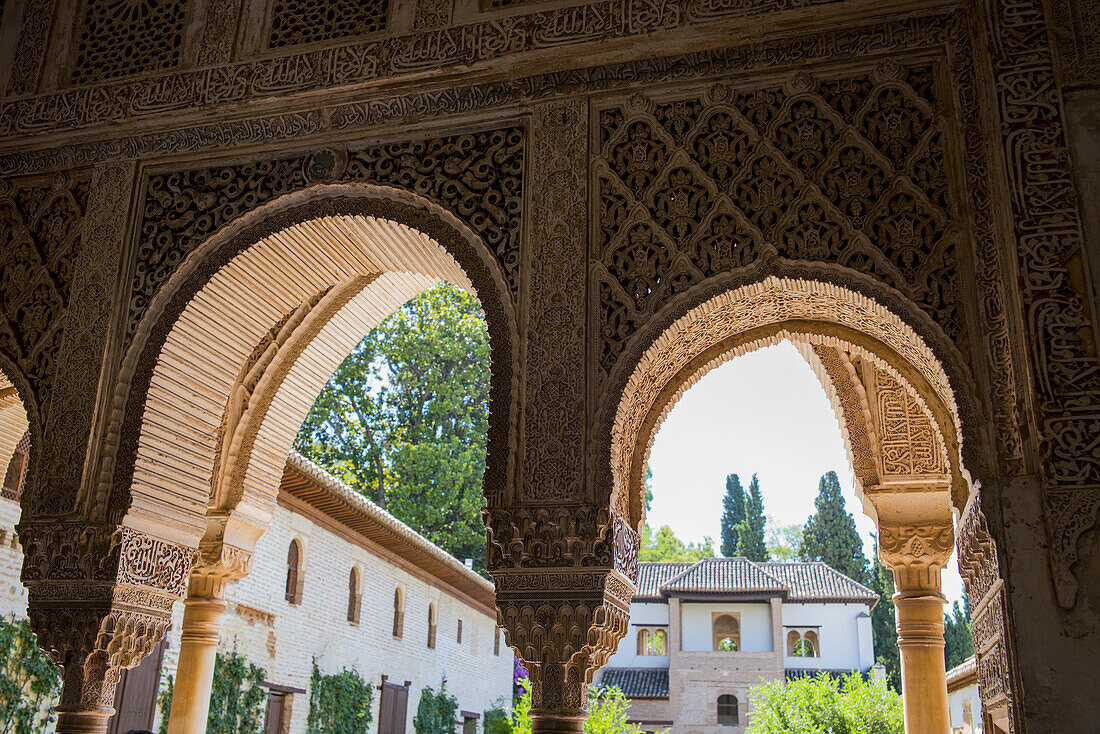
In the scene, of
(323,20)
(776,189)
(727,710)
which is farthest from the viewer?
(727,710)

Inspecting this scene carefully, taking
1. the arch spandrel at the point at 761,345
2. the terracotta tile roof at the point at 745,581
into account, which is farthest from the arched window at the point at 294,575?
the terracotta tile roof at the point at 745,581

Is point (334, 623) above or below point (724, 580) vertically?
below

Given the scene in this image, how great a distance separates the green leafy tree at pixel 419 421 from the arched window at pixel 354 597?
26.5ft

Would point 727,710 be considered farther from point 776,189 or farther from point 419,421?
point 776,189

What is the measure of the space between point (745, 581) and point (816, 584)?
9.85 feet

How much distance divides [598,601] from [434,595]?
48.4 feet

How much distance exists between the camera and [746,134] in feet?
16.6

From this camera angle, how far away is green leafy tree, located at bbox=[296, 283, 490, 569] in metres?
23.4

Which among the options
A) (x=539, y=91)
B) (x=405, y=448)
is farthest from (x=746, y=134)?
(x=405, y=448)

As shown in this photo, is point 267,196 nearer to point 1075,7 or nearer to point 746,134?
point 746,134

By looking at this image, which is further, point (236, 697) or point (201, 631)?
point (236, 697)

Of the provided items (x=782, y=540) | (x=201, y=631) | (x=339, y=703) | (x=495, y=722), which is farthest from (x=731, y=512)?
(x=201, y=631)

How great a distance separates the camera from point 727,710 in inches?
1182

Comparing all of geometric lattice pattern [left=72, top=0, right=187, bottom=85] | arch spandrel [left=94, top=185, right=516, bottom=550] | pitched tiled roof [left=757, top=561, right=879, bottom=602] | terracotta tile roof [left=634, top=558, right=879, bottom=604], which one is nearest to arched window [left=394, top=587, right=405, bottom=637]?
arch spandrel [left=94, top=185, right=516, bottom=550]
